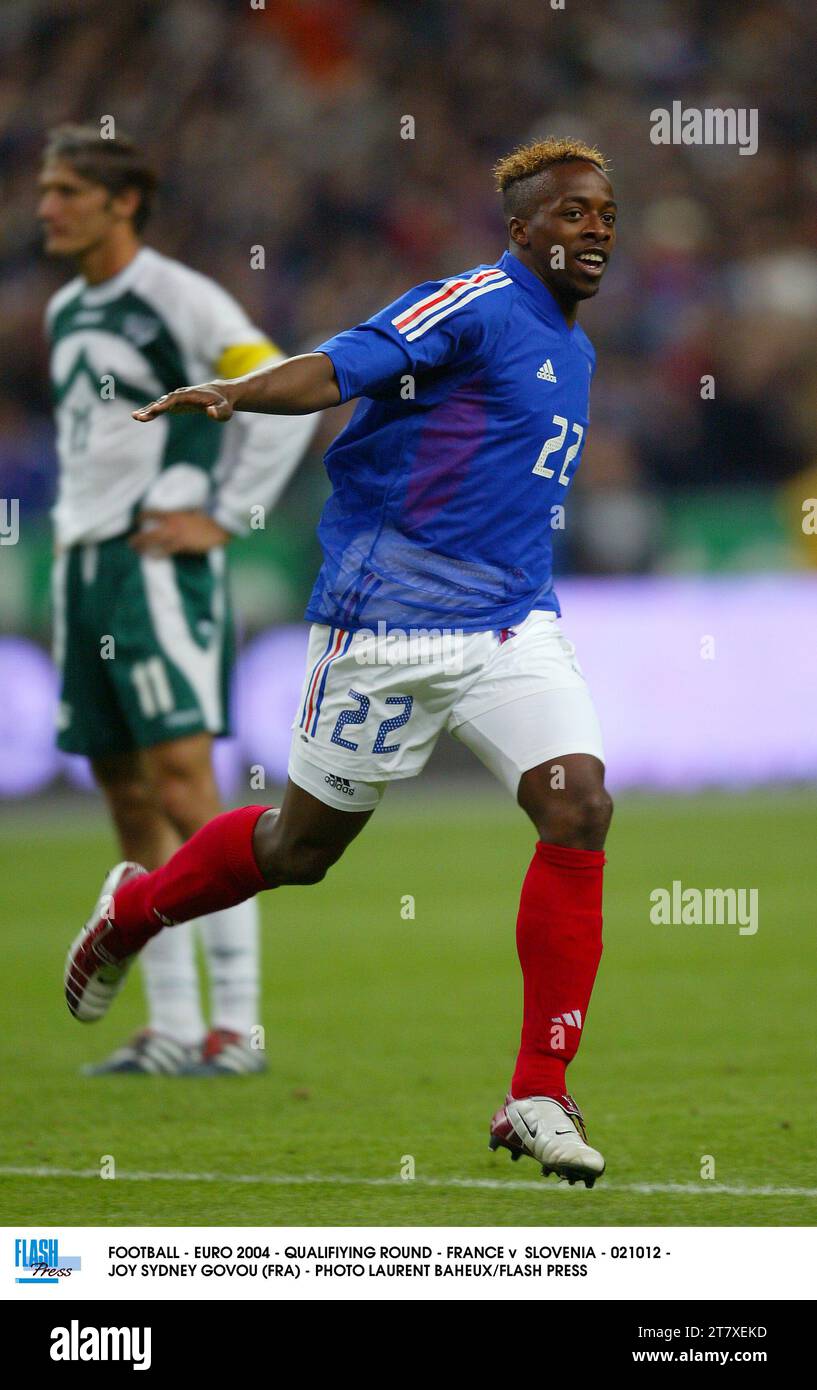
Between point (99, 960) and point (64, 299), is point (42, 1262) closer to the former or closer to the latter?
point (99, 960)

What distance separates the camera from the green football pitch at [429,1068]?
4.14 m

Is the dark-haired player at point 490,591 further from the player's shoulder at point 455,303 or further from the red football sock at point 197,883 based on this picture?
the red football sock at point 197,883

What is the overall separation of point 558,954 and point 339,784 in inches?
23.3

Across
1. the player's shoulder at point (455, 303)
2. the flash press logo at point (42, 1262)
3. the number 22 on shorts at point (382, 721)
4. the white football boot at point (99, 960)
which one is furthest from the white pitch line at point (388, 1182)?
the player's shoulder at point (455, 303)

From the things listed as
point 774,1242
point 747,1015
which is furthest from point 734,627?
point 774,1242

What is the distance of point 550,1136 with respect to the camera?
154 inches

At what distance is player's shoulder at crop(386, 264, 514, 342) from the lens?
398cm

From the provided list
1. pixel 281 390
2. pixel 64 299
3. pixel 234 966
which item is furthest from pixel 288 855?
pixel 64 299

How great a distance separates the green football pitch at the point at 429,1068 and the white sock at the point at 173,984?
9.5 inches

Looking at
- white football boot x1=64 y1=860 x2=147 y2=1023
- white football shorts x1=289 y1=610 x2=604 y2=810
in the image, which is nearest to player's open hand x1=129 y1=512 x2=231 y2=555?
white football boot x1=64 y1=860 x2=147 y2=1023

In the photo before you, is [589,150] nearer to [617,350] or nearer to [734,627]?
[734,627]

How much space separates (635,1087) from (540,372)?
2.02 metres

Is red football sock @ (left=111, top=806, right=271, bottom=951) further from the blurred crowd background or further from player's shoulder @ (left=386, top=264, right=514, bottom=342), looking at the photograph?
the blurred crowd background
